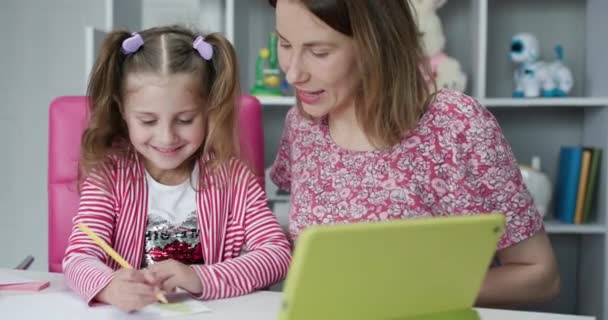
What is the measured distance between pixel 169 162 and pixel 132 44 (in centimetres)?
22

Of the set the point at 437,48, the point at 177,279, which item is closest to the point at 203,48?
the point at 177,279

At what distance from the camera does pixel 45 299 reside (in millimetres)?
1028

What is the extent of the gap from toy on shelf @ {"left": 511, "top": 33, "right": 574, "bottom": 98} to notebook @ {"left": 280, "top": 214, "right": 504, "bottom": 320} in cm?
166

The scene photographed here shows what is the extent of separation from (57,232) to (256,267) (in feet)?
1.55

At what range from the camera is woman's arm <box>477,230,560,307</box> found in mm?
1238

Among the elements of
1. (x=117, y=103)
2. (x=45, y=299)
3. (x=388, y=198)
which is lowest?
(x=45, y=299)

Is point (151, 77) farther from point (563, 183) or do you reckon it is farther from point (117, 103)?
point (563, 183)

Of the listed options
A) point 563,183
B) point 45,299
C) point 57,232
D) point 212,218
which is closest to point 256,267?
point 212,218

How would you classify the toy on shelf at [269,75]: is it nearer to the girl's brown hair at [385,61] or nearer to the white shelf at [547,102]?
the white shelf at [547,102]

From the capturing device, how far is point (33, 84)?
2.71m

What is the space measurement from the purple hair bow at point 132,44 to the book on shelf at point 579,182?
153 cm

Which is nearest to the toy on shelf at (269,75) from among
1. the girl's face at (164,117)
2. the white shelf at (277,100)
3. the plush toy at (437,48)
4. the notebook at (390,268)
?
the white shelf at (277,100)

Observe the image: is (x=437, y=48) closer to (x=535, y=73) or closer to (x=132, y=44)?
(x=535, y=73)

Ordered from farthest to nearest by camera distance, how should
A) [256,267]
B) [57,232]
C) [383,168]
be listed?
[57,232]
[383,168]
[256,267]
